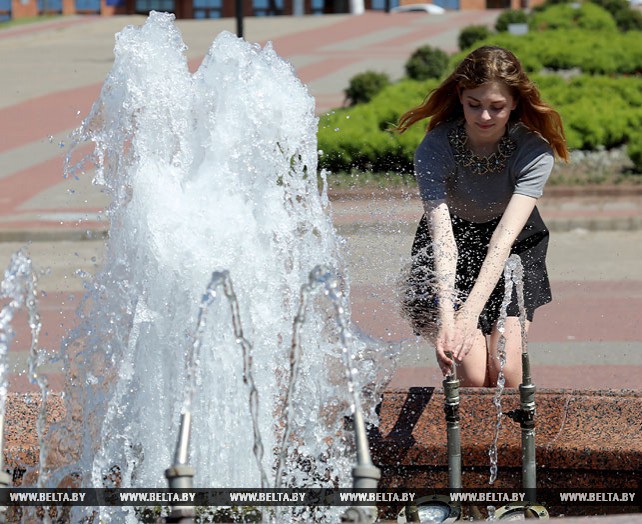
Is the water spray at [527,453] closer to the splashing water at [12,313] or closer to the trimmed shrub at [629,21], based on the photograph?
the splashing water at [12,313]

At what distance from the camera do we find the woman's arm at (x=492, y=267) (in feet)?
12.4

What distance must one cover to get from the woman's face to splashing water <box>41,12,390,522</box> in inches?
20.6

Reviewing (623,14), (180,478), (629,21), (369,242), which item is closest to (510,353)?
(180,478)

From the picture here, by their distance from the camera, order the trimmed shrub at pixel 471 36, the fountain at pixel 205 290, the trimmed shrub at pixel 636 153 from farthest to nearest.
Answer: the trimmed shrub at pixel 471 36 < the trimmed shrub at pixel 636 153 < the fountain at pixel 205 290

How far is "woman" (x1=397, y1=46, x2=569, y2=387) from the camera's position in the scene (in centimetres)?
389

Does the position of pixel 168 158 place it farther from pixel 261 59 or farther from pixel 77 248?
pixel 77 248

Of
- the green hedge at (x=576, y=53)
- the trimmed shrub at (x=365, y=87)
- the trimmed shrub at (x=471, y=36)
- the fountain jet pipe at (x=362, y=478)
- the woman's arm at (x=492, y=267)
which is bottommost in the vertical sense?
the fountain jet pipe at (x=362, y=478)

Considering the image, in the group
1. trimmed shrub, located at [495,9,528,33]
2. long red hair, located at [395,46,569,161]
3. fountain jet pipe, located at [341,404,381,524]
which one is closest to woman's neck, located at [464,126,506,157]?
long red hair, located at [395,46,569,161]

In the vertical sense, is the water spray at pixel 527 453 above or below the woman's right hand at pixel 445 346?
below

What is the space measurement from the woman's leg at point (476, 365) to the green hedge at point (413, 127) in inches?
286

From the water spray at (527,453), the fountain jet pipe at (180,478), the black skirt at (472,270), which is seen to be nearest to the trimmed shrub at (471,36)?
the black skirt at (472,270)

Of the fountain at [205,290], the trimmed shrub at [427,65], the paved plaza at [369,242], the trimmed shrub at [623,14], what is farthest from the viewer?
the trimmed shrub at [623,14]

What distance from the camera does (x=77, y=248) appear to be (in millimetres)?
10359

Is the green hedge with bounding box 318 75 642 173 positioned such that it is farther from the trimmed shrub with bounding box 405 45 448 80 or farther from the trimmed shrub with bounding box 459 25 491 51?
the trimmed shrub with bounding box 459 25 491 51
